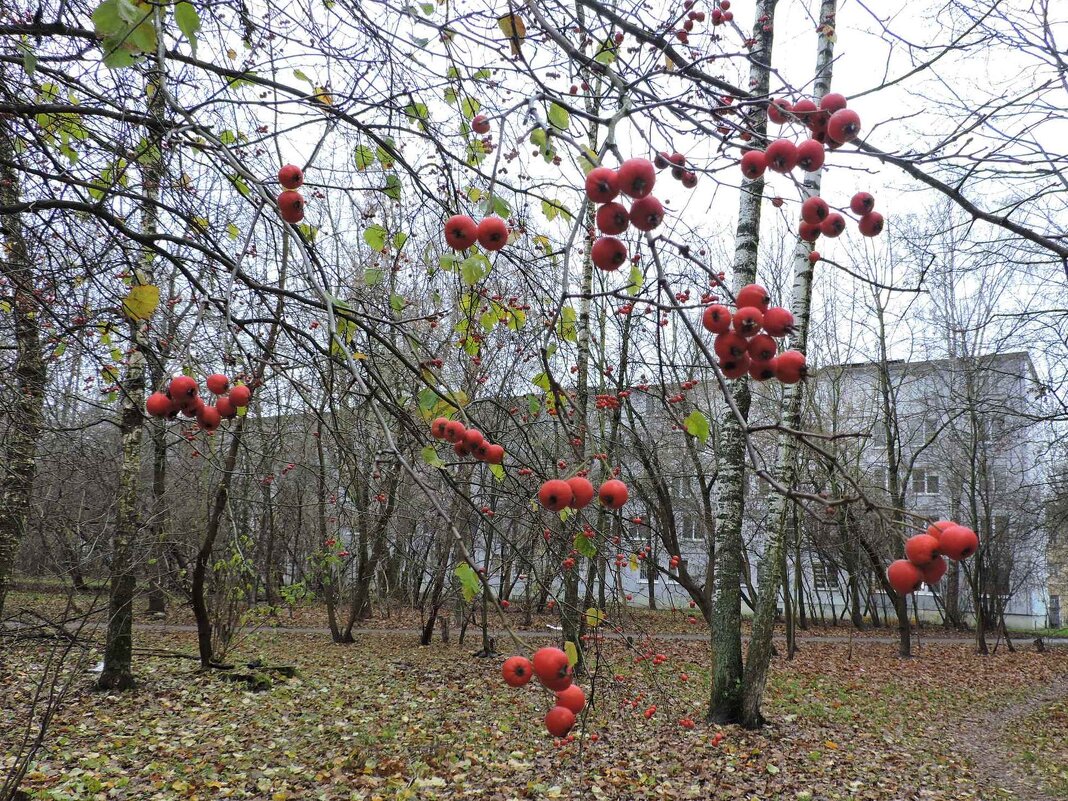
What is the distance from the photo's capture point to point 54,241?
530 centimetres

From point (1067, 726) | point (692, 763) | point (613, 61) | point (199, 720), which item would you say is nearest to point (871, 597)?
point (1067, 726)

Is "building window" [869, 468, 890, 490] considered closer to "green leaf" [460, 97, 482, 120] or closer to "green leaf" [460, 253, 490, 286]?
"green leaf" [460, 97, 482, 120]

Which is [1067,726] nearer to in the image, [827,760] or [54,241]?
[827,760]

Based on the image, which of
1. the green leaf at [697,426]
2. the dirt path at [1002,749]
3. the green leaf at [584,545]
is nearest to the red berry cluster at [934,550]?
the green leaf at [697,426]

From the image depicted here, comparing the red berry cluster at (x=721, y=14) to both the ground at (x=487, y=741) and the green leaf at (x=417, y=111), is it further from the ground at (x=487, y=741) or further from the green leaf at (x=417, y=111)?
the ground at (x=487, y=741)

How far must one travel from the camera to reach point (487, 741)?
6.87 m

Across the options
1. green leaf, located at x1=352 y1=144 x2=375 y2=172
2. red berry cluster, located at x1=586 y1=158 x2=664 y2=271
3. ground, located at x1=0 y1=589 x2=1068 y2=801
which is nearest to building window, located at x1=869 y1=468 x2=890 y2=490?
ground, located at x1=0 y1=589 x2=1068 y2=801

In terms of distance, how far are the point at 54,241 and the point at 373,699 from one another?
20.4 ft

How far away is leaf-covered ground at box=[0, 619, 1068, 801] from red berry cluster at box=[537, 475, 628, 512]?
95.2 inches

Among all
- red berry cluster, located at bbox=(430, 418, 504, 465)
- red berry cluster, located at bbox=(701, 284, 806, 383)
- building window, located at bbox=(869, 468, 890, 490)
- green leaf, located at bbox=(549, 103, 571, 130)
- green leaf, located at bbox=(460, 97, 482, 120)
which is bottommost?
red berry cluster, located at bbox=(430, 418, 504, 465)

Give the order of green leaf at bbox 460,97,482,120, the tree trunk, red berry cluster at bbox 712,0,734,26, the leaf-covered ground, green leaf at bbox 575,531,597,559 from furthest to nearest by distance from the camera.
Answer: the leaf-covered ground → the tree trunk → red berry cluster at bbox 712,0,734,26 → green leaf at bbox 460,97,482,120 → green leaf at bbox 575,531,597,559

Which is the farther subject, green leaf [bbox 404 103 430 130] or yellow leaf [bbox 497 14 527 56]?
green leaf [bbox 404 103 430 130]

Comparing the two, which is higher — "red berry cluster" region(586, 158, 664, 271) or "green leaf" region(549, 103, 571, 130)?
"green leaf" region(549, 103, 571, 130)

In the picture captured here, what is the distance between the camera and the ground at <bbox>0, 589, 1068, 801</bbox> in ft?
17.8
